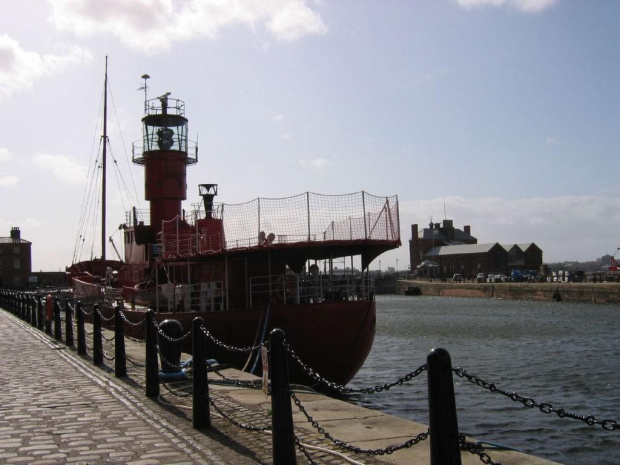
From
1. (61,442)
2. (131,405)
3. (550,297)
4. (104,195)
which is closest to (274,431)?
(61,442)

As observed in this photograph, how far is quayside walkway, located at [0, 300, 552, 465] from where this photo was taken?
19.3ft

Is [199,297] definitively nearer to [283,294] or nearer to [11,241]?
[283,294]

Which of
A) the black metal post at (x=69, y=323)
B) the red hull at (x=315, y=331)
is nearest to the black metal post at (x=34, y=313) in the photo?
the black metal post at (x=69, y=323)

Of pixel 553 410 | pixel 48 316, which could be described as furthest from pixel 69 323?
pixel 553 410

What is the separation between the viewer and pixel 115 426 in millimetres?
7246

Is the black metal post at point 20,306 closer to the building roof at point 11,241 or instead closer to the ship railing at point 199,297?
the ship railing at point 199,297

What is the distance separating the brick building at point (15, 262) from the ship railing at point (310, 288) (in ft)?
283

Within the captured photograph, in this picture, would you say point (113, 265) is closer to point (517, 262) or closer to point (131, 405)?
point (131, 405)

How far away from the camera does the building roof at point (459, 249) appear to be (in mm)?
120475

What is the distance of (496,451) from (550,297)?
2704 inches

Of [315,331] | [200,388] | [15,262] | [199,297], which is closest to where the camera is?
[200,388]

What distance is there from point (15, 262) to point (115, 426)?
96.6m

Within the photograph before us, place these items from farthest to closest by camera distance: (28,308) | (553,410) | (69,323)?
(28,308) → (69,323) → (553,410)

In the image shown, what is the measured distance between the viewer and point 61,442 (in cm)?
657
